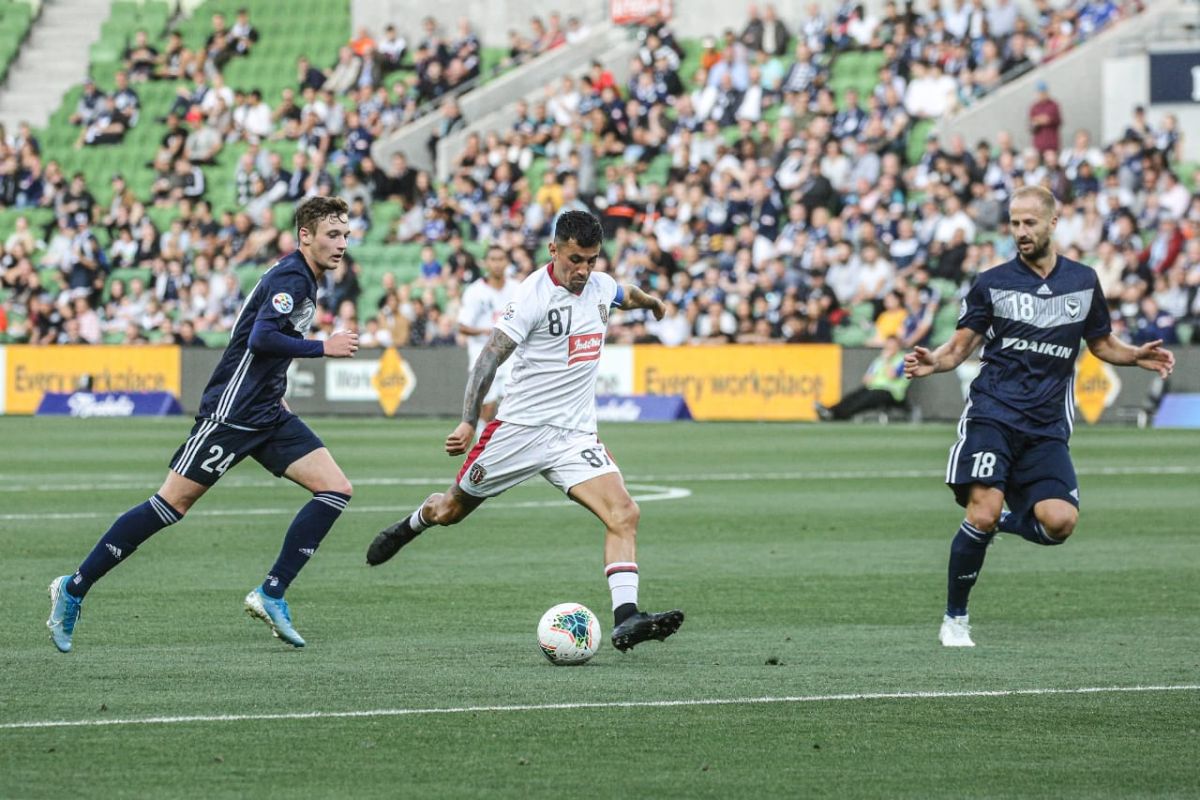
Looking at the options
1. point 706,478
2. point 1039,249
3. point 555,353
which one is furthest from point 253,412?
point 706,478

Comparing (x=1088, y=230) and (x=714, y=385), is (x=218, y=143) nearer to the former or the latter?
(x=714, y=385)

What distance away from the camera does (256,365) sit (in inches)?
387

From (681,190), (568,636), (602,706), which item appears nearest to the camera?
(602,706)

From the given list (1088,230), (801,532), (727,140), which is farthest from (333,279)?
(801,532)

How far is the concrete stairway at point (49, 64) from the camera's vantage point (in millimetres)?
49625

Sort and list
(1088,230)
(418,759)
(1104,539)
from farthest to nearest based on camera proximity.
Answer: (1088,230) → (1104,539) → (418,759)

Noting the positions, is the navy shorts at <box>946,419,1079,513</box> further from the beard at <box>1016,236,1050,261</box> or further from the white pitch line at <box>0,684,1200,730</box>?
the white pitch line at <box>0,684,1200,730</box>

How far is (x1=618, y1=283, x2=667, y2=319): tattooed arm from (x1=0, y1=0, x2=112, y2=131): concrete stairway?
40978 mm

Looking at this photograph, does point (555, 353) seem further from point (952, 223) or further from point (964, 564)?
point (952, 223)

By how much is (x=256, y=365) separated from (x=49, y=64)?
4254 centimetres

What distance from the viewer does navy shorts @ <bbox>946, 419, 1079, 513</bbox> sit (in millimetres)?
9953

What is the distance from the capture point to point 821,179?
34000 mm

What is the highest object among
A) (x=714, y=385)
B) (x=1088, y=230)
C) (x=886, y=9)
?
(x=886, y=9)

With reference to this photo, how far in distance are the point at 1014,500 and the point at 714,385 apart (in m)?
22.1
